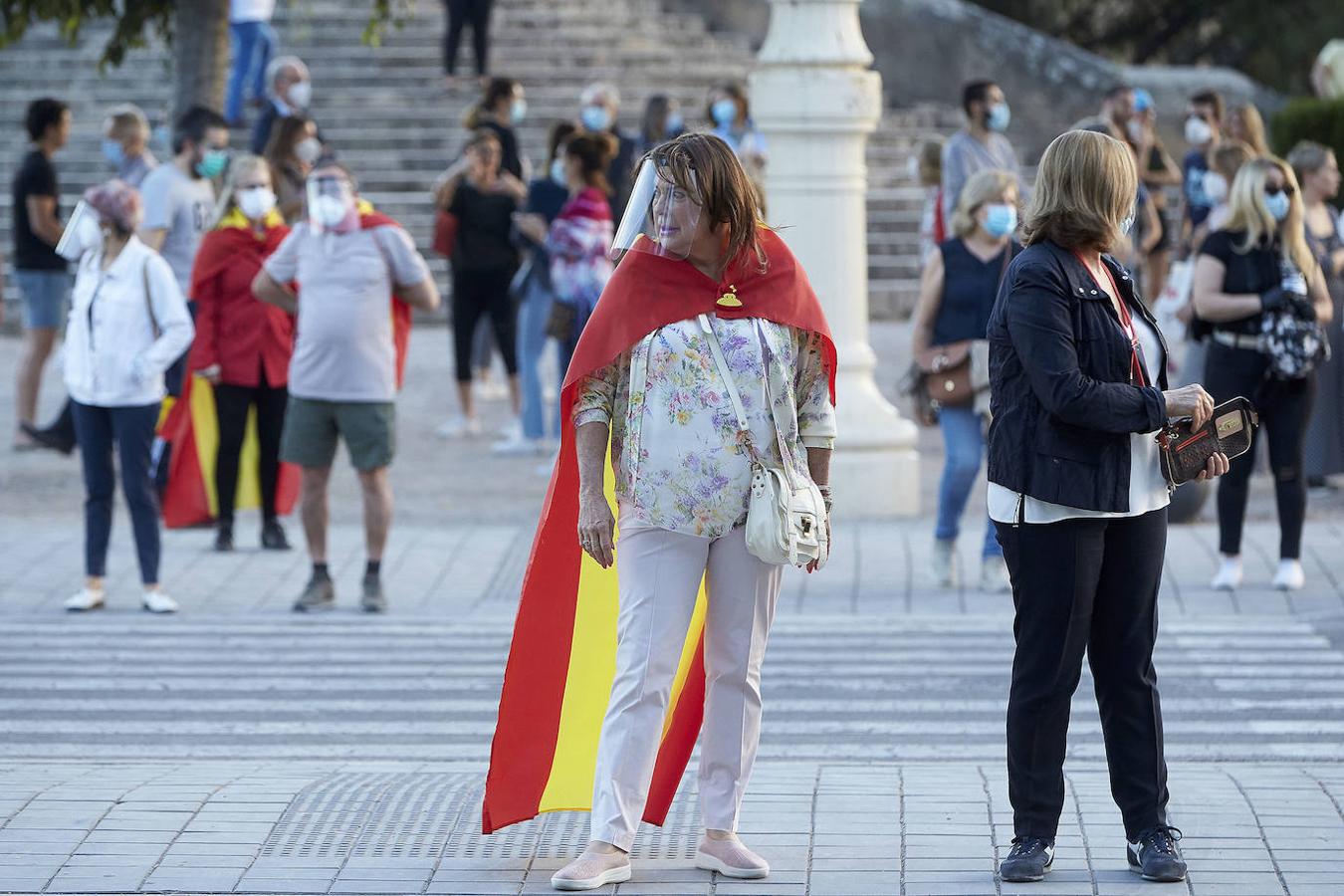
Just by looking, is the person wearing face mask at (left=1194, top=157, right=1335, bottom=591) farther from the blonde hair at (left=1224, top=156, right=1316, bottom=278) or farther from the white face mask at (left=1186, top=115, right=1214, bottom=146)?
the white face mask at (left=1186, top=115, right=1214, bottom=146)

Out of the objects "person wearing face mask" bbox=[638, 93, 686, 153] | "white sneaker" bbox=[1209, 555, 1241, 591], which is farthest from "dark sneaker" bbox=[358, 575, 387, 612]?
"person wearing face mask" bbox=[638, 93, 686, 153]

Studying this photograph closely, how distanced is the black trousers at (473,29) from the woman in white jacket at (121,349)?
12.4m

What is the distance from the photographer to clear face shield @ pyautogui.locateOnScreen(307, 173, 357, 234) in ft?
28.9

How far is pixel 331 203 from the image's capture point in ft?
28.9

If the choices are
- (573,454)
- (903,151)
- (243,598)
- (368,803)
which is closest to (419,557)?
(243,598)

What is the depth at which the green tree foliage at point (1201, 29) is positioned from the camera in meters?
25.2

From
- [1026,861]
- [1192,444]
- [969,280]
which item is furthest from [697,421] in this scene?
[969,280]

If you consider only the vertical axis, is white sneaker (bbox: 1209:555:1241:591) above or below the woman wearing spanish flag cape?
below

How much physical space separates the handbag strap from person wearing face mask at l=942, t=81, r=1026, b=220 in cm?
715

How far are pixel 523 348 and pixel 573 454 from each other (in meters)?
7.98

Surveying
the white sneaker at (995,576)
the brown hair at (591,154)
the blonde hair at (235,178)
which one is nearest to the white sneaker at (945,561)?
the white sneaker at (995,576)

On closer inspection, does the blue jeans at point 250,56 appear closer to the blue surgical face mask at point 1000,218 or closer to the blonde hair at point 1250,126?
the blonde hair at point 1250,126

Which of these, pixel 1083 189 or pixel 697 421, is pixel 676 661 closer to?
pixel 697 421

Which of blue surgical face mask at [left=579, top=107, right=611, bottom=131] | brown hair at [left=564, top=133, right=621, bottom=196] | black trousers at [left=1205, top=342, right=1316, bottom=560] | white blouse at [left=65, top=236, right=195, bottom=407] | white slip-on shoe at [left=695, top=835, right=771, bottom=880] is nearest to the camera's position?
white slip-on shoe at [left=695, top=835, right=771, bottom=880]
